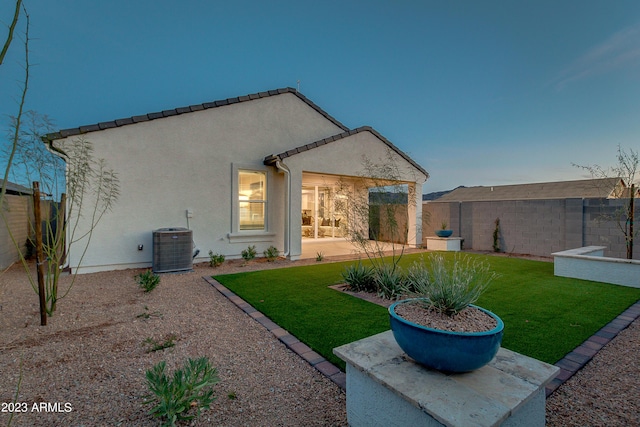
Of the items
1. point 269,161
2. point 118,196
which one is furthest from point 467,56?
point 118,196

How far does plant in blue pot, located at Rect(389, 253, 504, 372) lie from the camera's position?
200 centimetres

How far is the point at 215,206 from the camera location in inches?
371

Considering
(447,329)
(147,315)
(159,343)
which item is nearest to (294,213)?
(147,315)

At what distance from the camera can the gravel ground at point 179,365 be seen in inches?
97.0

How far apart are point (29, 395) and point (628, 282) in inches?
396

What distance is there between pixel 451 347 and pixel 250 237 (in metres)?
8.60

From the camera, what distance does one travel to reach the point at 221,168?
31.2 feet

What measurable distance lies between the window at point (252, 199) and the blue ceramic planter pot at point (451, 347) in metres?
8.50

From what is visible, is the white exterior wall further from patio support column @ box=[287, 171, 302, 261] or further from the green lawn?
the green lawn

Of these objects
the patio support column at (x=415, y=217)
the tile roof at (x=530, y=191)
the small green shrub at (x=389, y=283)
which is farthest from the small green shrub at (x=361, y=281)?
the tile roof at (x=530, y=191)

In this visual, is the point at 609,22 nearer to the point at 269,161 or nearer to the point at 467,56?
the point at 467,56

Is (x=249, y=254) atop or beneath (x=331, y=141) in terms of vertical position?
beneath

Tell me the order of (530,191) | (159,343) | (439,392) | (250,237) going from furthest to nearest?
(530,191)
(250,237)
(159,343)
(439,392)

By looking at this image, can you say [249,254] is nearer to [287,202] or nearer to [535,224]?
[287,202]
